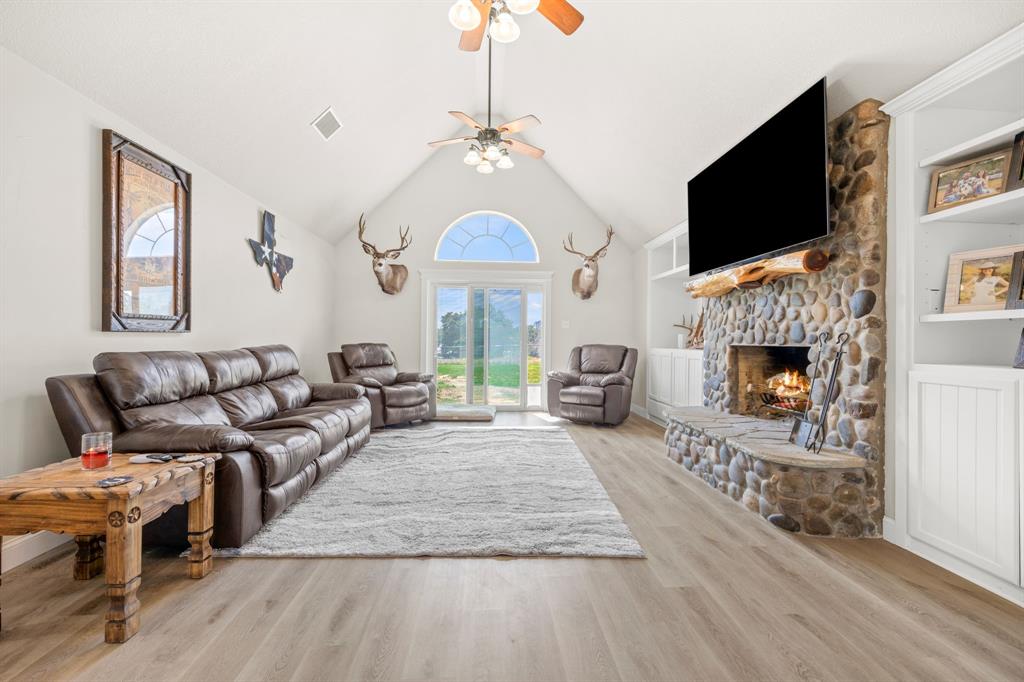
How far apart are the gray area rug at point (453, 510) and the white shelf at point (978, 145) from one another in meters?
2.44

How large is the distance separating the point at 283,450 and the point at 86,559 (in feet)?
2.98

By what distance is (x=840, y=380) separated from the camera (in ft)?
9.55

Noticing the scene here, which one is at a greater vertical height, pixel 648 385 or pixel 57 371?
pixel 57 371

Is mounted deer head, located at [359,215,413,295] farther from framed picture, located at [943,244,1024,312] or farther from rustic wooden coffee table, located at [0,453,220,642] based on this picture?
framed picture, located at [943,244,1024,312]

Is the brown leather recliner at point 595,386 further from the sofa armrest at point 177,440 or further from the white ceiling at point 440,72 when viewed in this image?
the sofa armrest at point 177,440

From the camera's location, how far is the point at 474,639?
1726mm

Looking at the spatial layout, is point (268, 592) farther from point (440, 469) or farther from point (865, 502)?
point (865, 502)

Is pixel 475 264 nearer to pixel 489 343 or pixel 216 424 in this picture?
pixel 489 343

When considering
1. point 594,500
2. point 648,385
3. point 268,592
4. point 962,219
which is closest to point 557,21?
point 962,219

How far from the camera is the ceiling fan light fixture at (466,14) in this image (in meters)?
2.34

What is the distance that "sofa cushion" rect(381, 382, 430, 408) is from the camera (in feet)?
18.0

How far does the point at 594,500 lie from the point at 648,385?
3.82 meters

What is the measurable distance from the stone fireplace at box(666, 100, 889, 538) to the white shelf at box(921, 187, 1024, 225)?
0.29 m

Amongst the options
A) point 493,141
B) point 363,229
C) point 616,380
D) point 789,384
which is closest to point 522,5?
point 493,141
